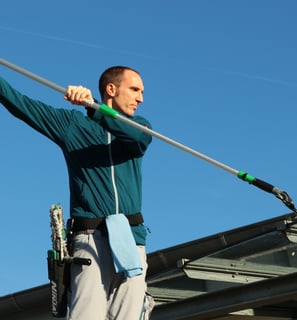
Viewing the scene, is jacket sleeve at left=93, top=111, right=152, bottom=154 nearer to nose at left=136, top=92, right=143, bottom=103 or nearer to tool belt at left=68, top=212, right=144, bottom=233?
nose at left=136, top=92, right=143, bottom=103

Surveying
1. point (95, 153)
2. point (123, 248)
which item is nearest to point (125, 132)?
point (95, 153)

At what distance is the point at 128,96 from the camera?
16.1 ft

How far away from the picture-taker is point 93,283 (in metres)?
4.42

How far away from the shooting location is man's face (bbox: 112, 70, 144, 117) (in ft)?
16.1

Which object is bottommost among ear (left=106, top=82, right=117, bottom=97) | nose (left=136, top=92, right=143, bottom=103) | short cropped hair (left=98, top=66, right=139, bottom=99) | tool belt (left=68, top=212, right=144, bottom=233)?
tool belt (left=68, top=212, right=144, bottom=233)

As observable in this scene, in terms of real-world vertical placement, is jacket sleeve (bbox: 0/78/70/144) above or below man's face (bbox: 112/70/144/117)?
below

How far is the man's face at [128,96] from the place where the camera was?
491 cm

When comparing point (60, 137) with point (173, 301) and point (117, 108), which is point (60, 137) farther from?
point (173, 301)

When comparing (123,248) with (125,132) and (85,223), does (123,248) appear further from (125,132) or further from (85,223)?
(125,132)

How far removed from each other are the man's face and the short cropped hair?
0.04m

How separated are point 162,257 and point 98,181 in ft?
22.9

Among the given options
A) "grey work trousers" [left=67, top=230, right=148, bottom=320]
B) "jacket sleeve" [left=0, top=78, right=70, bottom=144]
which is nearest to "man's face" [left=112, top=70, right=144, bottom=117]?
"jacket sleeve" [left=0, top=78, right=70, bottom=144]

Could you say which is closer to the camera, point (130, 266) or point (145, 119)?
point (130, 266)

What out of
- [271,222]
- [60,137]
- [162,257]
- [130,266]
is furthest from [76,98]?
[162,257]
